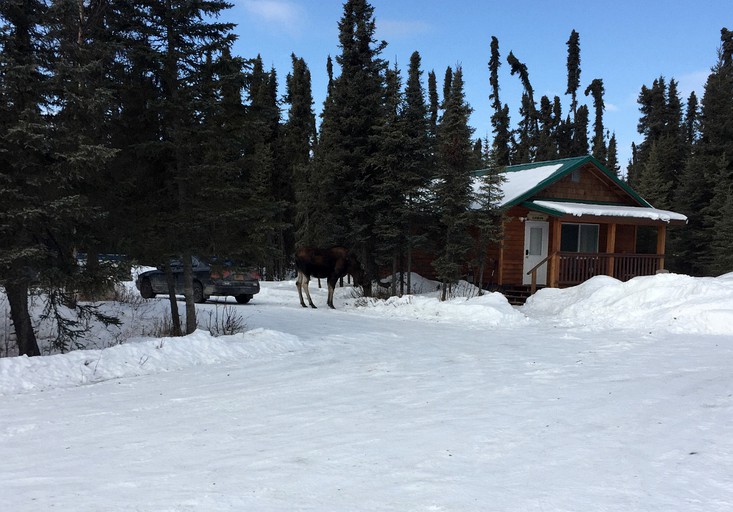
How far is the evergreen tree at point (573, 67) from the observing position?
5866 cm

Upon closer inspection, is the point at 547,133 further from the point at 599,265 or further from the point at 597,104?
the point at 599,265

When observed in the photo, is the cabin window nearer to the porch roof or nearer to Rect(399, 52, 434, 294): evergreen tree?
the porch roof

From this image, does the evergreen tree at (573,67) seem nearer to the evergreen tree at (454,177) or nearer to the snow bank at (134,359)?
the evergreen tree at (454,177)

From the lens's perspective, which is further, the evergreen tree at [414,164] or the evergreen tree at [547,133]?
the evergreen tree at [547,133]

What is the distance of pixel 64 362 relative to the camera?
265 inches

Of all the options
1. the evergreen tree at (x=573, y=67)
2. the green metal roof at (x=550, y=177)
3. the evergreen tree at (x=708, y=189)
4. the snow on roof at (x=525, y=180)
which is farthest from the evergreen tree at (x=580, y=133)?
the snow on roof at (x=525, y=180)

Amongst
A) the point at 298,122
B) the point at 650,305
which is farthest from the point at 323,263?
the point at 298,122

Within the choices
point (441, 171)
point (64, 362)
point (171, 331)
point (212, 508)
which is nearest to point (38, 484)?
point (212, 508)

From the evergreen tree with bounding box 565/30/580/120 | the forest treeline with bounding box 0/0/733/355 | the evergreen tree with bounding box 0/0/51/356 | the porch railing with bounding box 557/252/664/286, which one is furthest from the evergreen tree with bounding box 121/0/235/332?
the evergreen tree with bounding box 565/30/580/120

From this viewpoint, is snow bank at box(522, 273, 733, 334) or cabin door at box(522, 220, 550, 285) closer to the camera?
snow bank at box(522, 273, 733, 334)

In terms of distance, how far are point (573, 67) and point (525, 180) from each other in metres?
46.0

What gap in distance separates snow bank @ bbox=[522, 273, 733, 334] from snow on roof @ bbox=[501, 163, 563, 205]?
4969mm

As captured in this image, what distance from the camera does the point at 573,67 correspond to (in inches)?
2328

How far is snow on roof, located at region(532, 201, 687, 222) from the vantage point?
18359 mm
